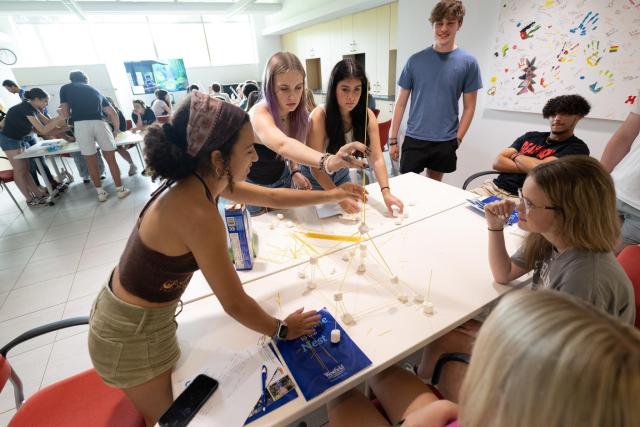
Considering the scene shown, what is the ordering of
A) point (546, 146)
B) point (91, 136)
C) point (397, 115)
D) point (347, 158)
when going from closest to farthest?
1. point (347, 158)
2. point (546, 146)
3. point (397, 115)
4. point (91, 136)

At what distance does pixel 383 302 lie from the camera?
110 centimetres

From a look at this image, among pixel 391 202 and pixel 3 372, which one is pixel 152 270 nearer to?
pixel 3 372

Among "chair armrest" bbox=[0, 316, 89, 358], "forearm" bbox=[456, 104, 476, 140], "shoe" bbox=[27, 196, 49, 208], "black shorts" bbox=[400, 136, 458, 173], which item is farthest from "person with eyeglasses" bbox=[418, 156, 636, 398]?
"shoe" bbox=[27, 196, 49, 208]

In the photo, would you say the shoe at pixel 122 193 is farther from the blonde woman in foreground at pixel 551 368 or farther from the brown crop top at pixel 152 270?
the blonde woman in foreground at pixel 551 368

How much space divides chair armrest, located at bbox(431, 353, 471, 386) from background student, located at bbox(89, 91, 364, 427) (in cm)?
50

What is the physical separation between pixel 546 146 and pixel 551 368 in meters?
2.17

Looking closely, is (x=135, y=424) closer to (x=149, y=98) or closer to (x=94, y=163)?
(x=94, y=163)

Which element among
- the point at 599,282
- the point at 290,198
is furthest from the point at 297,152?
the point at 599,282

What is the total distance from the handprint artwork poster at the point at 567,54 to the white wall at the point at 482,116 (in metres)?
0.09

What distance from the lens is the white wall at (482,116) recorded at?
2.55 m

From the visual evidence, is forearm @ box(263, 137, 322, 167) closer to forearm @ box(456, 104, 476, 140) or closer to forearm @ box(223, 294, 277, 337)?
forearm @ box(223, 294, 277, 337)

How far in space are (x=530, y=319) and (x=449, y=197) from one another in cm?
152

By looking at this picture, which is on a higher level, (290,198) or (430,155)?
(290,198)

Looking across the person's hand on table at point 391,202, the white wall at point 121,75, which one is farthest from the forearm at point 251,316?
the white wall at point 121,75
